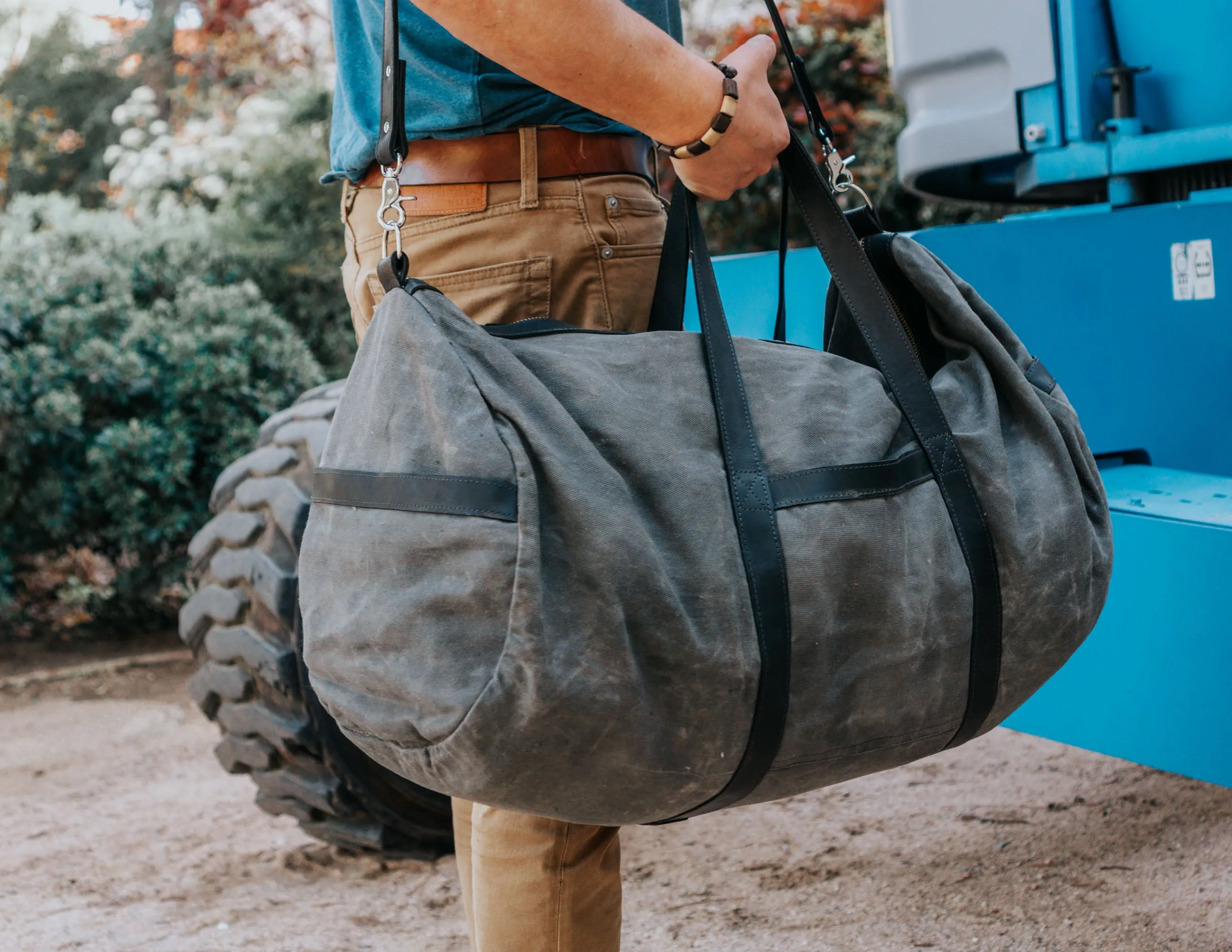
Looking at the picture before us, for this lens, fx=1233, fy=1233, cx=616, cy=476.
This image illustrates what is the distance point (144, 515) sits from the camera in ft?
13.5

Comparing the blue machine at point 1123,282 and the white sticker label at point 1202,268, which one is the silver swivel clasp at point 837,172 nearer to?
the blue machine at point 1123,282

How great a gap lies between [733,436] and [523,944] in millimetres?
569

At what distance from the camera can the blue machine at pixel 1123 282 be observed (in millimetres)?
1575

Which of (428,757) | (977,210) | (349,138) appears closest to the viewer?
(428,757)

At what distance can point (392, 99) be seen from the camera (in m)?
1.14

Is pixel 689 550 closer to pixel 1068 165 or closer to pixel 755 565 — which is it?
pixel 755 565

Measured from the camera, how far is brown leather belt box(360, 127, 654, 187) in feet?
4.32

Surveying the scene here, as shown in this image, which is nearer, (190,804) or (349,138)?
(349,138)

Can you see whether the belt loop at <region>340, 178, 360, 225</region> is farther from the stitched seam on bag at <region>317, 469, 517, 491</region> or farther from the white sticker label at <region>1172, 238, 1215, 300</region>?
the white sticker label at <region>1172, 238, 1215, 300</region>

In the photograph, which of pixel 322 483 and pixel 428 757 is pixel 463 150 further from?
pixel 428 757

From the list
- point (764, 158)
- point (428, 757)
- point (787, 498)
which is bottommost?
point (428, 757)

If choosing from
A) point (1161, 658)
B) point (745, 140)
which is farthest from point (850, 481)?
point (1161, 658)

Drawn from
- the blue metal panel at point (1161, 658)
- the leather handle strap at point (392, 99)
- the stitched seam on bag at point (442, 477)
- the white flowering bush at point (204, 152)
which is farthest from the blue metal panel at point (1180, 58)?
the white flowering bush at point (204, 152)

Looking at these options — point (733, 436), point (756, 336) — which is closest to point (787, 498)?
point (733, 436)
